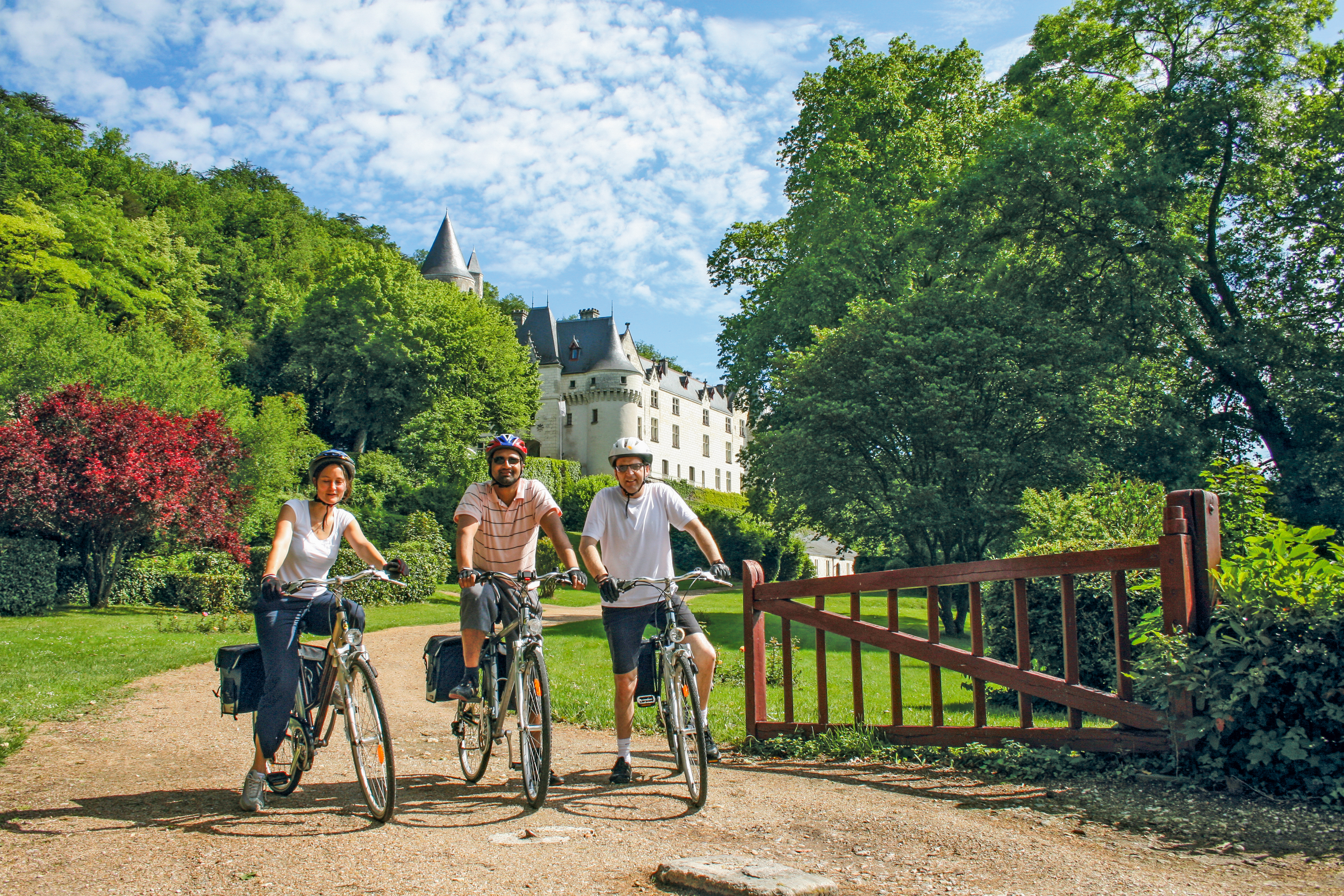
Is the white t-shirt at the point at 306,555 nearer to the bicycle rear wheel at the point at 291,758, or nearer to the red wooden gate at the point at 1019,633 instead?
the bicycle rear wheel at the point at 291,758

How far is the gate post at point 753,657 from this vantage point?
7.14m

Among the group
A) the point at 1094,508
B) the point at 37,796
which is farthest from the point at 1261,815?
the point at 1094,508

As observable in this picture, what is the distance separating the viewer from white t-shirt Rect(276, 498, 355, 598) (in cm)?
528

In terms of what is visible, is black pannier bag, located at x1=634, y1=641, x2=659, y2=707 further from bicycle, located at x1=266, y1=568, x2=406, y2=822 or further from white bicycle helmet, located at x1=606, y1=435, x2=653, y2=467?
bicycle, located at x1=266, y1=568, x2=406, y2=822

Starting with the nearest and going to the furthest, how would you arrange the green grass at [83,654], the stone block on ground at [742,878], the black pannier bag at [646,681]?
the stone block on ground at [742,878], the black pannier bag at [646,681], the green grass at [83,654]

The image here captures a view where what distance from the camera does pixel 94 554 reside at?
23422mm

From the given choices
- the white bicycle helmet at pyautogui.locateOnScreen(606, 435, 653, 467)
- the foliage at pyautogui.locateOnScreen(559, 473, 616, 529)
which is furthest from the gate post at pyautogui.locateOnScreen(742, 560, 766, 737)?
the foliage at pyautogui.locateOnScreen(559, 473, 616, 529)

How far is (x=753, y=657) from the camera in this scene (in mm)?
7164

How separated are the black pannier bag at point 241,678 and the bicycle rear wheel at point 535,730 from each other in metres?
1.46

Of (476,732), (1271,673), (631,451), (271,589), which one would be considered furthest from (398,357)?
(1271,673)

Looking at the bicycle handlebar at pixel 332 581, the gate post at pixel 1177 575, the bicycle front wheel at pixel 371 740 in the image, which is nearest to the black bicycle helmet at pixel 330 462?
the bicycle handlebar at pixel 332 581

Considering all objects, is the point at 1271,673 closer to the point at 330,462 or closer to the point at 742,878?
the point at 742,878

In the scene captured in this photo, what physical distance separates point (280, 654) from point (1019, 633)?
428 centimetres

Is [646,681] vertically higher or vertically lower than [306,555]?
lower
